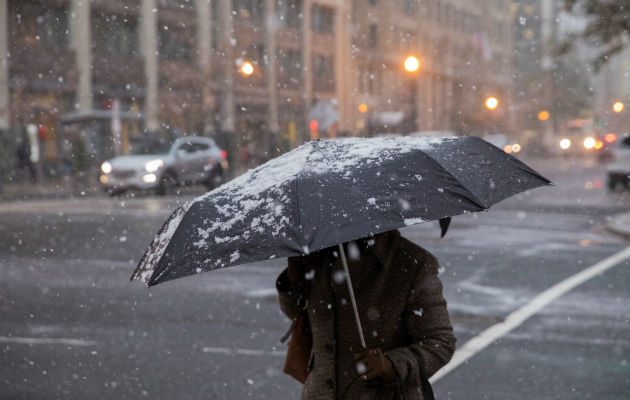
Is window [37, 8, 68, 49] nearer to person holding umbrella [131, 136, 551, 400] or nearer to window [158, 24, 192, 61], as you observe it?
window [158, 24, 192, 61]

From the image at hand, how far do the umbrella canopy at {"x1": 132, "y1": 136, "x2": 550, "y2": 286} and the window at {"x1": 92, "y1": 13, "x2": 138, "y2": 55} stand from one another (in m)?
39.8

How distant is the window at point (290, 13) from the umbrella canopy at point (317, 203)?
50.3 m

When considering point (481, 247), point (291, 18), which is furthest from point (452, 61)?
point (481, 247)

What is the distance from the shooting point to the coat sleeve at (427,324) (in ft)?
9.82

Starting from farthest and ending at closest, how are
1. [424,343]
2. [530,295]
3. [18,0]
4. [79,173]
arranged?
[18,0]
[79,173]
[530,295]
[424,343]

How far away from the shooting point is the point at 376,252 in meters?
3.06

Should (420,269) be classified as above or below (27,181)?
above

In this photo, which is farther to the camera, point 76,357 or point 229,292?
point 229,292

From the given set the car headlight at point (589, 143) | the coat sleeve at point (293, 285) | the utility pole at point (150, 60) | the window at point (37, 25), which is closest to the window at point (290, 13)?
the utility pole at point (150, 60)

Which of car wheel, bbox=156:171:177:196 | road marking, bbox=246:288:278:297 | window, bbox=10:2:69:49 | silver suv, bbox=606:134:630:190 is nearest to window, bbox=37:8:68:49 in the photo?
window, bbox=10:2:69:49

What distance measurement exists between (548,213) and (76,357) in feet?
53.2

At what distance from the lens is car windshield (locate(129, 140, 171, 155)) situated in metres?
27.7

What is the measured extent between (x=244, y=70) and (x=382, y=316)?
43098 mm

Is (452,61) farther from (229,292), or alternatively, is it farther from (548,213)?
(229,292)
